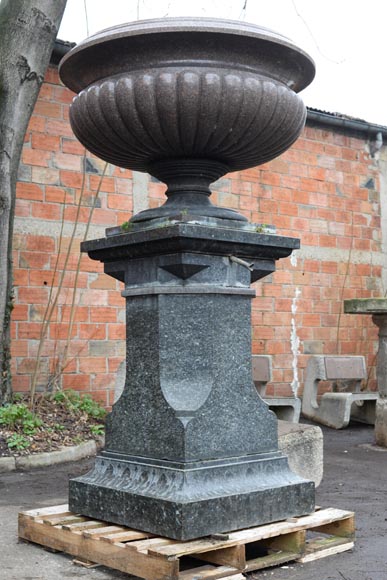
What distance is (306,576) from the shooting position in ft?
9.56

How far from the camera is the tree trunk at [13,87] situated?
6.15 metres

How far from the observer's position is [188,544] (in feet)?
9.48

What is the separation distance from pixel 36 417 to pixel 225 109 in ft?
12.8

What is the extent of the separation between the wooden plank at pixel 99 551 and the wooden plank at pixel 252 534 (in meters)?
0.05

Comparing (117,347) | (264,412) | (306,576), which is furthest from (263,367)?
(306,576)

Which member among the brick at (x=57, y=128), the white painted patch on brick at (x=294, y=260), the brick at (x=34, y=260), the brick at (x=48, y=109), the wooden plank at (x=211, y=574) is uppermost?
the brick at (x=48, y=109)

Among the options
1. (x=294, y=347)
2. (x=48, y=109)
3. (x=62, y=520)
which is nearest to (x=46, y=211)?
(x=48, y=109)

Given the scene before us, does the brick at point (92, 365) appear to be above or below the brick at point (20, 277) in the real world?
below

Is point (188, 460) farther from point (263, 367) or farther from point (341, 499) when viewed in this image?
point (263, 367)

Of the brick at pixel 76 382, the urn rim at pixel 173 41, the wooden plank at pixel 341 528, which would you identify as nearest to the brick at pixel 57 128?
the brick at pixel 76 382

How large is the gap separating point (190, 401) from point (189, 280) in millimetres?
510

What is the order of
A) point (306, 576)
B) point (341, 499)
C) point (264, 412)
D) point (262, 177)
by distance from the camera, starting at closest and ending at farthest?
point (306, 576)
point (264, 412)
point (341, 499)
point (262, 177)

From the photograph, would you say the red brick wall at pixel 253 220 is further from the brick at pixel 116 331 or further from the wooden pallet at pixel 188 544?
the wooden pallet at pixel 188 544

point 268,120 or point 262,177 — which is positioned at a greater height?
point 262,177
